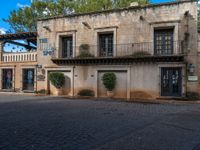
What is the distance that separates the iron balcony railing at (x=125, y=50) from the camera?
1838 centimetres

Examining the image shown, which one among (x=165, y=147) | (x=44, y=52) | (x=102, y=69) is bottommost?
(x=165, y=147)

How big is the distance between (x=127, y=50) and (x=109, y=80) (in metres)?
2.60

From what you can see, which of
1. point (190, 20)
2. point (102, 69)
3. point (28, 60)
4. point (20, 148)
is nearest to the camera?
point (20, 148)

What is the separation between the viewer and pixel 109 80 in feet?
62.7

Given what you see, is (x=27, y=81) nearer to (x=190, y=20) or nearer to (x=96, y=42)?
(x=96, y=42)

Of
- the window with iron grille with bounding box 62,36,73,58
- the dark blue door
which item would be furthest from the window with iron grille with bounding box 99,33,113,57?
the dark blue door

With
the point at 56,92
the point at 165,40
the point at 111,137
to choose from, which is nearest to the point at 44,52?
the point at 56,92

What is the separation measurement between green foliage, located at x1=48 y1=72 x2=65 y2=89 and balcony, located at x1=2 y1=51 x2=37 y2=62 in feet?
10.0

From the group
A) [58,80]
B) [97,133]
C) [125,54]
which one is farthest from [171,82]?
[97,133]

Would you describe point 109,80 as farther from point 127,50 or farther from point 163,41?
point 163,41

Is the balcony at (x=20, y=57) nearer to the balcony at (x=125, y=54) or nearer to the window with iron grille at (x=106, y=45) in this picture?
the balcony at (x=125, y=54)

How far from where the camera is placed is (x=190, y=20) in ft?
58.6

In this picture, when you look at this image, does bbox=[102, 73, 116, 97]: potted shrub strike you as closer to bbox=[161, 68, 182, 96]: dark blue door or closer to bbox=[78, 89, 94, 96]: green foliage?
bbox=[78, 89, 94, 96]: green foliage

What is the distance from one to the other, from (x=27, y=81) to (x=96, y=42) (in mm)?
7839
